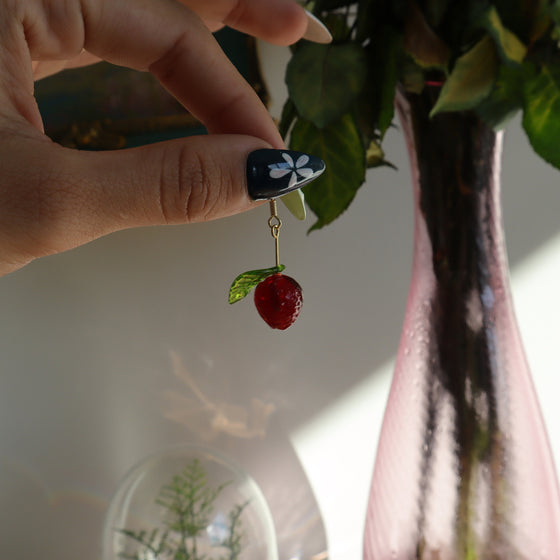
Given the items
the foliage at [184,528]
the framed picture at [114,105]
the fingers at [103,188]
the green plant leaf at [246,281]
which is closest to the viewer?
the fingers at [103,188]

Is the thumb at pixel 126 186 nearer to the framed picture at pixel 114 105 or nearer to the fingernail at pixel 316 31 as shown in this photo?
the fingernail at pixel 316 31

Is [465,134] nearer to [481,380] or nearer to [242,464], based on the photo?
[481,380]

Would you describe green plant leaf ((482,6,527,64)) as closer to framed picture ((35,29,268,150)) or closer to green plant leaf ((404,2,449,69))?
green plant leaf ((404,2,449,69))

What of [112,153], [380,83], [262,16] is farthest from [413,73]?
[112,153]

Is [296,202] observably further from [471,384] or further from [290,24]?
[471,384]

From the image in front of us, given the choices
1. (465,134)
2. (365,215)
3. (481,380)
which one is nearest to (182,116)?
(365,215)

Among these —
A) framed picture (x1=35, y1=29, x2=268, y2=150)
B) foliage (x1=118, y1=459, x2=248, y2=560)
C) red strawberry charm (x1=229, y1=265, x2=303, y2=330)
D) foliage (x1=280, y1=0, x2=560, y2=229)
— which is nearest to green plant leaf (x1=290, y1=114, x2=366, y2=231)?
foliage (x1=280, y1=0, x2=560, y2=229)

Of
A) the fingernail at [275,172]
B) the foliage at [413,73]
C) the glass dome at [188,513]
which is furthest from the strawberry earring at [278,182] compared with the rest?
the glass dome at [188,513]
